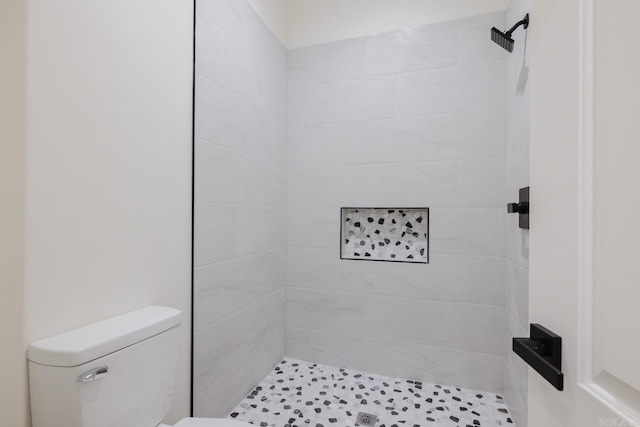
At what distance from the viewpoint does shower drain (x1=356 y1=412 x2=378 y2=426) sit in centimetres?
156

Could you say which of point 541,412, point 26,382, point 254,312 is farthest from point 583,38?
point 254,312

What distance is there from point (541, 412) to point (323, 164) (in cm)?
174

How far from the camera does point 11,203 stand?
0.77 metres

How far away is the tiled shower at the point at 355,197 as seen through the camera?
1.51 meters

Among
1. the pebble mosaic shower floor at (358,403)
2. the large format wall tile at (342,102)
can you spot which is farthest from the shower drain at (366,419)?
the large format wall tile at (342,102)

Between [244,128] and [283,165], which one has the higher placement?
[244,128]

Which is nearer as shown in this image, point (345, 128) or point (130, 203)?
point (130, 203)

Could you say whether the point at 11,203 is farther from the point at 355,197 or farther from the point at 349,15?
the point at 349,15

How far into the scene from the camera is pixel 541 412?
2.01 feet

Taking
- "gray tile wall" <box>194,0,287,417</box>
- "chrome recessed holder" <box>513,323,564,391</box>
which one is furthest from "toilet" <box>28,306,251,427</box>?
"chrome recessed holder" <box>513,323,564,391</box>

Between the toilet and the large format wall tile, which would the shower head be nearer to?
the large format wall tile

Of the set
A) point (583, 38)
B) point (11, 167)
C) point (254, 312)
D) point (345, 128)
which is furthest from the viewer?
point (345, 128)

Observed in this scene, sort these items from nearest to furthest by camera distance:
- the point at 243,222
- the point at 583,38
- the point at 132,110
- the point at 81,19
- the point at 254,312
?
the point at 583,38 < the point at 81,19 < the point at 132,110 < the point at 243,222 < the point at 254,312

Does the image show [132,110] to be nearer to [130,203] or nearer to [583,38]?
[130,203]
